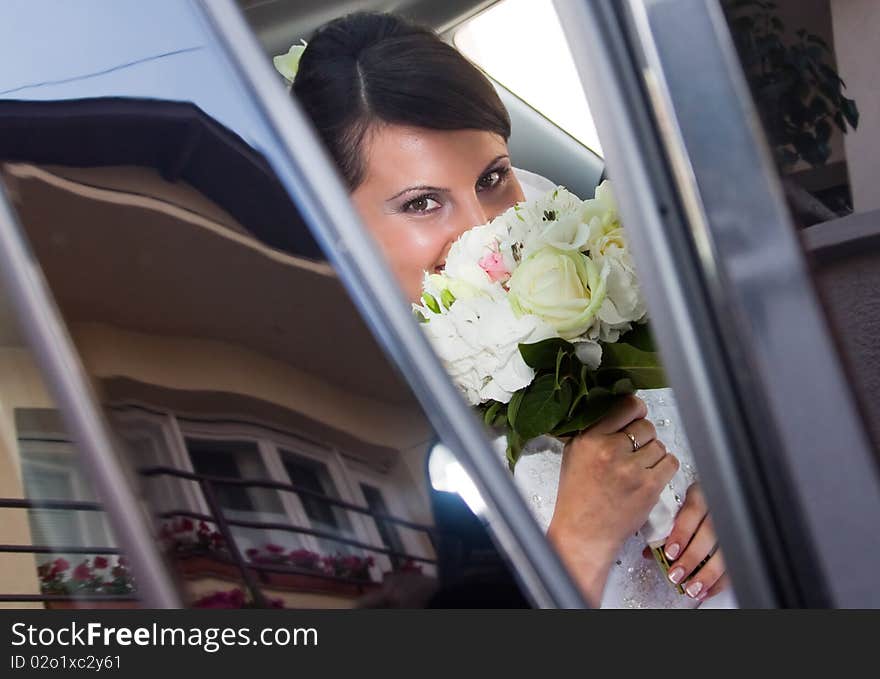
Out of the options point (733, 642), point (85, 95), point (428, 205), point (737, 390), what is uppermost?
point (428, 205)

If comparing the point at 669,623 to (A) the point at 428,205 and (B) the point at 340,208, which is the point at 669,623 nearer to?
(B) the point at 340,208

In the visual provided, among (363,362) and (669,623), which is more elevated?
(363,362)

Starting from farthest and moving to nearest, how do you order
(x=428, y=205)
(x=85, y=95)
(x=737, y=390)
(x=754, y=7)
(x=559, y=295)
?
(x=428, y=205) → (x=559, y=295) → (x=85, y=95) → (x=754, y=7) → (x=737, y=390)

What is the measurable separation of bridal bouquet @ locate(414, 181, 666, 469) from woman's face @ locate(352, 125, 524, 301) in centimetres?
12

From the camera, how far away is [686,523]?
Answer: 127 centimetres

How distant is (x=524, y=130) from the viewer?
1457mm

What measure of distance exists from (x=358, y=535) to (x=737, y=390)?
34cm

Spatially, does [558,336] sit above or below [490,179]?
below

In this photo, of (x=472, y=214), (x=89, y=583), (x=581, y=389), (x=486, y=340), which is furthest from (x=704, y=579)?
(x=89, y=583)

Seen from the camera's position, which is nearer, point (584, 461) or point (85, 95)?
point (85, 95)

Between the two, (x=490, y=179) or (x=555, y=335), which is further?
(x=490, y=179)

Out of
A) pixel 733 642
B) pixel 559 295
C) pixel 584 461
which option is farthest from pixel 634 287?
pixel 733 642

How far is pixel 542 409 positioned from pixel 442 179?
15.3 inches

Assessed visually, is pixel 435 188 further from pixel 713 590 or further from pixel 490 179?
pixel 713 590
